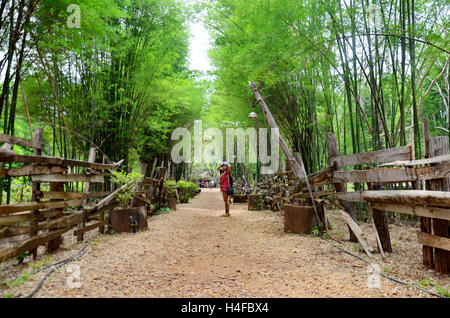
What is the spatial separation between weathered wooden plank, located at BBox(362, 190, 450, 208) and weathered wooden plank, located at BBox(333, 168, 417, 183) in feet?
0.50

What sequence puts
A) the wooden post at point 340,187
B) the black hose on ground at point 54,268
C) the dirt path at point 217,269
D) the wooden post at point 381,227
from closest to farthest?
1. the black hose on ground at point 54,268
2. the dirt path at point 217,269
3. the wooden post at point 381,227
4. the wooden post at point 340,187

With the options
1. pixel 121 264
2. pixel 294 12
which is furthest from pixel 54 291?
pixel 294 12

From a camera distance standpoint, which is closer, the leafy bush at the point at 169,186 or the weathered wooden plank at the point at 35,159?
the weathered wooden plank at the point at 35,159

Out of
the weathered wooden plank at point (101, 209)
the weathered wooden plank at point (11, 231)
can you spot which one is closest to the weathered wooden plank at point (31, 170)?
the weathered wooden plank at point (11, 231)

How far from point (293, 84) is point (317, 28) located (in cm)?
157

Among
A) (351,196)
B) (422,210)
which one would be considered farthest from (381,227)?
(422,210)

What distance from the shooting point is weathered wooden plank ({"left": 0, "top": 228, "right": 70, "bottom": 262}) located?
2.01m

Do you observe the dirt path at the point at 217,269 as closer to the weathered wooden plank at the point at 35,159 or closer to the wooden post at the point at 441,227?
the wooden post at the point at 441,227

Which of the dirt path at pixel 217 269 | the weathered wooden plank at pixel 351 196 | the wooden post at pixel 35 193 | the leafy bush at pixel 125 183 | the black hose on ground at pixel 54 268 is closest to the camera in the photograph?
the black hose on ground at pixel 54 268

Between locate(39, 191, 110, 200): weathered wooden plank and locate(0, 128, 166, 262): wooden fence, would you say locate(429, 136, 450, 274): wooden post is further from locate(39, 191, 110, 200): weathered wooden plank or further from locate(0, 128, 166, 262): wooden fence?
locate(39, 191, 110, 200): weathered wooden plank

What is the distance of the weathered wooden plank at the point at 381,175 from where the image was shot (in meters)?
2.53

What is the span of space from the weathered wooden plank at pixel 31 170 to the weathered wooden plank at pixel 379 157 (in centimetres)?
340

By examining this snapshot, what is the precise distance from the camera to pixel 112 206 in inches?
163

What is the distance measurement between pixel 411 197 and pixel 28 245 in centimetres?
339
